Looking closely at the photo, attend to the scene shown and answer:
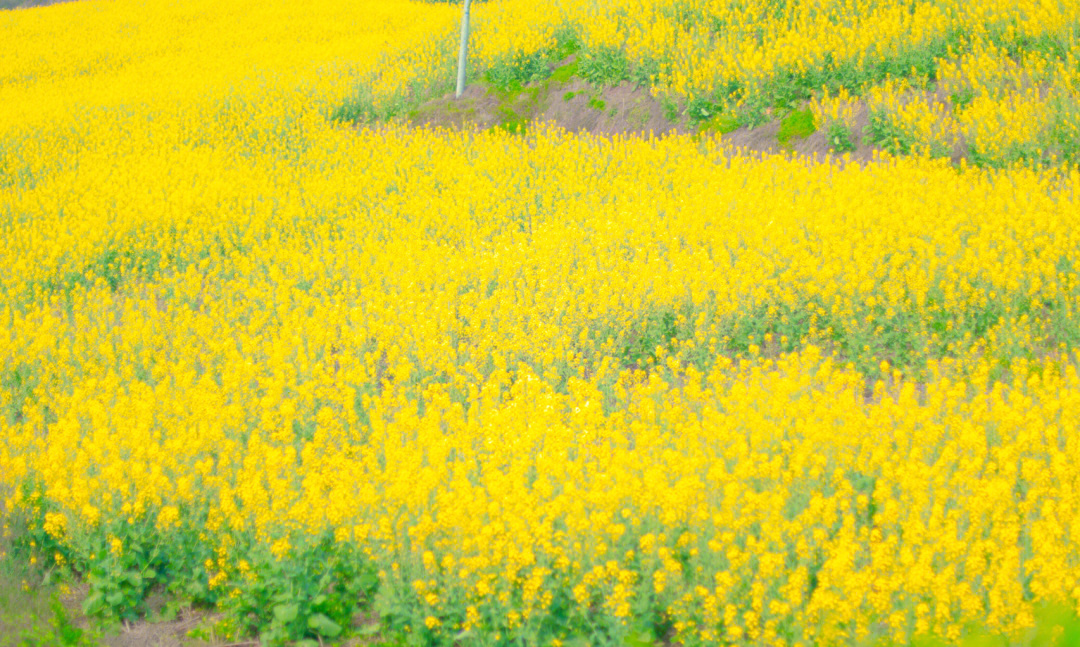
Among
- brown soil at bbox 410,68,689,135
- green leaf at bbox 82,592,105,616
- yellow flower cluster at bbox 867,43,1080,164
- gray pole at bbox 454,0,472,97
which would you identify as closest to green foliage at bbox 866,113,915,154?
yellow flower cluster at bbox 867,43,1080,164

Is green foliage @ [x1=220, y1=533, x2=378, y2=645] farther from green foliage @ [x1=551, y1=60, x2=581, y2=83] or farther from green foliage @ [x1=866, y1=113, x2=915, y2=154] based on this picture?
green foliage @ [x1=551, y1=60, x2=581, y2=83]

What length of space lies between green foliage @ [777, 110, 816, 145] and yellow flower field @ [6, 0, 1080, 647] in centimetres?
108

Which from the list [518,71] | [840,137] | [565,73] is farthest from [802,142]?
[518,71]

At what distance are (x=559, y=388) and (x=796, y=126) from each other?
24.6ft

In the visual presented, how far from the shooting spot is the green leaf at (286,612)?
11.5ft

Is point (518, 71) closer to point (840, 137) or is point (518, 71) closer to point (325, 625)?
point (840, 137)

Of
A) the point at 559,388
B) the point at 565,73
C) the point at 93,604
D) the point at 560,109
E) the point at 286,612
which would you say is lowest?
the point at 93,604

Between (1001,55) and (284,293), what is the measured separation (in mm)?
9800

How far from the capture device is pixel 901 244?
265 inches

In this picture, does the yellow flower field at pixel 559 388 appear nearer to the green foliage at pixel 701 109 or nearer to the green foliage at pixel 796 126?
the green foliage at pixel 701 109

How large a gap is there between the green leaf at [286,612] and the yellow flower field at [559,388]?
69 mm

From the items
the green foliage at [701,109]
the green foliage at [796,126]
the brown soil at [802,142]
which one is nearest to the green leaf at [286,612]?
the brown soil at [802,142]

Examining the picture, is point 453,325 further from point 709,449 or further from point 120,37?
point 120,37

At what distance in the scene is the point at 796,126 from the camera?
36.4 feet
